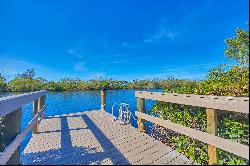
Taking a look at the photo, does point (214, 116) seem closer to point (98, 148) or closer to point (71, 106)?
point (98, 148)

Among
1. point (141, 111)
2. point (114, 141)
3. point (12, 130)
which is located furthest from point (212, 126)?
point (141, 111)

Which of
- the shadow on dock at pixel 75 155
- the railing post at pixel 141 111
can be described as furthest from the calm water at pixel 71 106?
the shadow on dock at pixel 75 155

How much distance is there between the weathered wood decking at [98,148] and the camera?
4.57 m

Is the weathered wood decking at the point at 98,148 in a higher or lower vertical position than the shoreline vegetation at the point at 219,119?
lower

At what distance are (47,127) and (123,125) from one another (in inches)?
97.3

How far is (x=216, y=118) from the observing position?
147 inches

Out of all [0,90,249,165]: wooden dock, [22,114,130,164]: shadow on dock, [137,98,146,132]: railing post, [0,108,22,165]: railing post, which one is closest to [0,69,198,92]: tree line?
[137,98,146,132]: railing post

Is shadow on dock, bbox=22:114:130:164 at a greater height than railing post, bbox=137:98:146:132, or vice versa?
railing post, bbox=137:98:146:132

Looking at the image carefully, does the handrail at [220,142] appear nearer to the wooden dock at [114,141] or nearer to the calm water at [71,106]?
the wooden dock at [114,141]

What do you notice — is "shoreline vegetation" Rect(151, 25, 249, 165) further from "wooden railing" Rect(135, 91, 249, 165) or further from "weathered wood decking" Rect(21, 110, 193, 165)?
"weathered wood decking" Rect(21, 110, 193, 165)

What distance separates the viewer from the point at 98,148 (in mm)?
5461

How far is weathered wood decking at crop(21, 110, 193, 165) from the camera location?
457 cm

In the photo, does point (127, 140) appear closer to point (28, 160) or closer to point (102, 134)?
point (102, 134)

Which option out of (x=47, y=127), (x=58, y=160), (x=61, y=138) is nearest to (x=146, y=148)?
(x=58, y=160)
